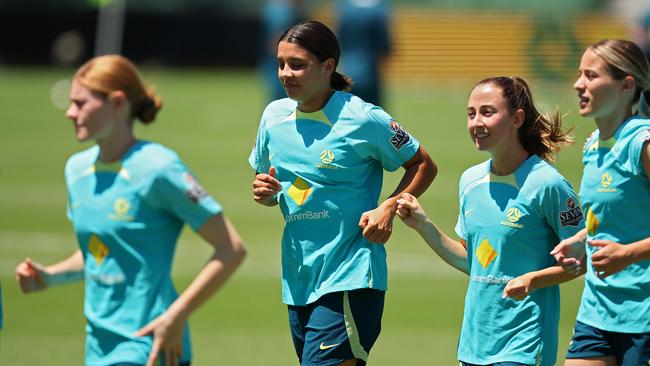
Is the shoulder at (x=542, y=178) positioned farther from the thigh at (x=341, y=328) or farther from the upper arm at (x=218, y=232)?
the upper arm at (x=218, y=232)

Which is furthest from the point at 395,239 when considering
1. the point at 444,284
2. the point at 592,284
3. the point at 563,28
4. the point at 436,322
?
the point at 563,28

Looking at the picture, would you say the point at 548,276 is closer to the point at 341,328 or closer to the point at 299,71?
the point at 341,328

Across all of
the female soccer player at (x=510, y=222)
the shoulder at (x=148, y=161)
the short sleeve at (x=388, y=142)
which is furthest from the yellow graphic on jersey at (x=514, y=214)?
the shoulder at (x=148, y=161)

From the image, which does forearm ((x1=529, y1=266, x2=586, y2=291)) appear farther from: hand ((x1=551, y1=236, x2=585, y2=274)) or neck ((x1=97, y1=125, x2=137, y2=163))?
neck ((x1=97, y1=125, x2=137, y2=163))

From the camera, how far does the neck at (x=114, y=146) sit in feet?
19.6

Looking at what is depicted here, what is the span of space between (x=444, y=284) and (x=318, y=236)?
7.39 m

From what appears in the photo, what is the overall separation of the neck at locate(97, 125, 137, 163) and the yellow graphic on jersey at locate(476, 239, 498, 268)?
5.83 feet

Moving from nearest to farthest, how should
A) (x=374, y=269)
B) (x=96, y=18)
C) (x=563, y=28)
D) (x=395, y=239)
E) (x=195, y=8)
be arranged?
(x=374, y=269) → (x=395, y=239) → (x=563, y=28) → (x=96, y=18) → (x=195, y=8)

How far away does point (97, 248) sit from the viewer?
5852mm

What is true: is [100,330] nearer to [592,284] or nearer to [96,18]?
Answer: [592,284]

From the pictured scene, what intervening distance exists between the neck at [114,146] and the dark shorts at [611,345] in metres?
2.48

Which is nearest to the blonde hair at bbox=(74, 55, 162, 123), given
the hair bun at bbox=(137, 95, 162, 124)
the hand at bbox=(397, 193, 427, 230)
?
the hair bun at bbox=(137, 95, 162, 124)

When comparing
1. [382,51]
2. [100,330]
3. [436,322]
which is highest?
[382,51]

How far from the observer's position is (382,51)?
55.3 ft
